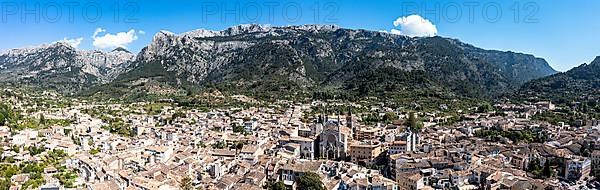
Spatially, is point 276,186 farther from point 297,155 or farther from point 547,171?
point 547,171

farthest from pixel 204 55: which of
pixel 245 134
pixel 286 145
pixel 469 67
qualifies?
pixel 286 145

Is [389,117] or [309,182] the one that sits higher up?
[389,117]

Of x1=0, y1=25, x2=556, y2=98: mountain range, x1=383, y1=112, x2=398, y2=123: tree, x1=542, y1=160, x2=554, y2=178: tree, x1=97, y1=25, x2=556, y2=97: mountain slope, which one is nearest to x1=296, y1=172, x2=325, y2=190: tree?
x1=542, y1=160, x2=554, y2=178: tree

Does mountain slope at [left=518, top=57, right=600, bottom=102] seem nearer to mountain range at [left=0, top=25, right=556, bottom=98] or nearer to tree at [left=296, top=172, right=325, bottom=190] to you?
mountain range at [left=0, top=25, right=556, bottom=98]

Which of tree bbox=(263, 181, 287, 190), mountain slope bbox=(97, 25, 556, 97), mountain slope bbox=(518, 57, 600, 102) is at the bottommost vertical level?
tree bbox=(263, 181, 287, 190)

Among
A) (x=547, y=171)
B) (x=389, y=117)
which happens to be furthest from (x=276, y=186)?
(x=389, y=117)

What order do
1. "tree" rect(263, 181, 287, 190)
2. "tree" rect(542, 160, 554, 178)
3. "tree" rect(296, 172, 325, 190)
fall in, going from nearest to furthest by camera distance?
"tree" rect(296, 172, 325, 190)
"tree" rect(263, 181, 287, 190)
"tree" rect(542, 160, 554, 178)
